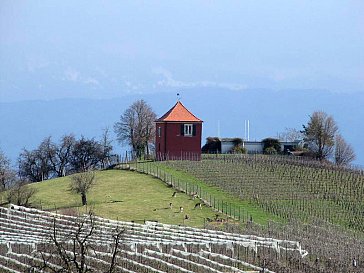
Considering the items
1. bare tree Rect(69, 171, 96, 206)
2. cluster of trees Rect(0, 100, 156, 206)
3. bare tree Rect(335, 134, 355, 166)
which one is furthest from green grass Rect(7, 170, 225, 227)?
bare tree Rect(335, 134, 355, 166)

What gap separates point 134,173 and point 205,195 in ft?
→ 34.7

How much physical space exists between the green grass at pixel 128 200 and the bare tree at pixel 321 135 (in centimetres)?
2956

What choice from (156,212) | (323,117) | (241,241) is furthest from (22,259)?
(323,117)

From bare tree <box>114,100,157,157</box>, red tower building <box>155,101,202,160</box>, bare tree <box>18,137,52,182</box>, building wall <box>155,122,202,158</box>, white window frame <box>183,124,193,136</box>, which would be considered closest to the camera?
red tower building <box>155,101,202,160</box>

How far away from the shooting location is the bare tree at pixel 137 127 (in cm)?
9300

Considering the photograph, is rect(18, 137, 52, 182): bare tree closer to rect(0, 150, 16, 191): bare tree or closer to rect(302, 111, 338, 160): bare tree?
rect(0, 150, 16, 191): bare tree

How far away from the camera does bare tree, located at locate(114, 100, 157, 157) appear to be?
305 feet

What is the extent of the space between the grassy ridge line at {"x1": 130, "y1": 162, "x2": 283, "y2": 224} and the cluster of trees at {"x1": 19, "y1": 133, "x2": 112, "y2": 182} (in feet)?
67.6

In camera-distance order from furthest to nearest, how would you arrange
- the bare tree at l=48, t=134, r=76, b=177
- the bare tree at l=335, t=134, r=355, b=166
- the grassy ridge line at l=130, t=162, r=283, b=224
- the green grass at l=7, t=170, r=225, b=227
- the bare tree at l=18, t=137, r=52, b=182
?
the bare tree at l=335, t=134, r=355, b=166 < the bare tree at l=48, t=134, r=76, b=177 < the bare tree at l=18, t=137, r=52, b=182 < the grassy ridge line at l=130, t=162, r=283, b=224 < the green grass at l=7, t=170, r=225, b=227

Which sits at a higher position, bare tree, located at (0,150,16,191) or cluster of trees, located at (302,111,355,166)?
cluster of trees, located at (302,111,355,166)

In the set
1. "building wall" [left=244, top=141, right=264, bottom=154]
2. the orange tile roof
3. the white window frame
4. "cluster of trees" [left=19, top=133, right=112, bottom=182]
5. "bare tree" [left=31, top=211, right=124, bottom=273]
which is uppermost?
the orange tile roof

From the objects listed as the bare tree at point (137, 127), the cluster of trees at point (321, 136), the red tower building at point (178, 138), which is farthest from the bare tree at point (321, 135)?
the red tower building at point (178, 138)

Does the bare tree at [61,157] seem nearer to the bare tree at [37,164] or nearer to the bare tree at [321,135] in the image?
the bare tree at [37,164]

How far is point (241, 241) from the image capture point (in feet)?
132
